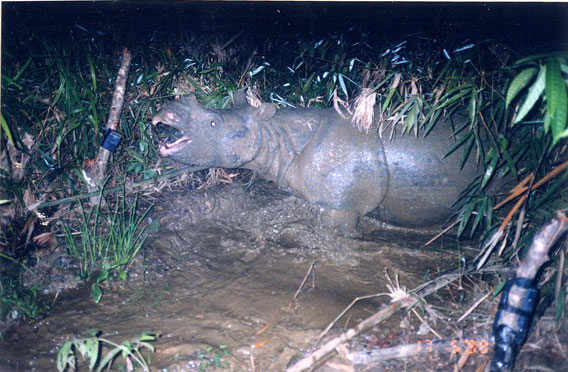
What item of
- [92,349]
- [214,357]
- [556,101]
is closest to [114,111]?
[92,349]

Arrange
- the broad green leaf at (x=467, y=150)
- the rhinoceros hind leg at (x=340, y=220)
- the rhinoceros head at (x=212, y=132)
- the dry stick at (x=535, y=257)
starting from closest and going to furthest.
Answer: the dry stick at (x=535, y=257) < the broad green leaf at (x=467, y=150) < the rhinoceros head at (x=212, y=132) < the rhinoceros hind leg at (x=340, y=220)

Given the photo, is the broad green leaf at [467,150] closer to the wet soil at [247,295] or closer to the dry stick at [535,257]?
the wet soil at [247,295]

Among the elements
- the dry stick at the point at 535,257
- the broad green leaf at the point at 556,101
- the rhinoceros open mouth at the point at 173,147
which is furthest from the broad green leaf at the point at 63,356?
the broad green leaf at the point at 556,101

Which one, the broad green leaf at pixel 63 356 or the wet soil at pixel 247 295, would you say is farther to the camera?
the wet soil at pixel 247 295

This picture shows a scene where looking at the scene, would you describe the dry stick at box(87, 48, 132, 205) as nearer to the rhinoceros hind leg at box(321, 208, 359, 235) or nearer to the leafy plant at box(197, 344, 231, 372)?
the leafy plant at box(197, 344, 231, 372)

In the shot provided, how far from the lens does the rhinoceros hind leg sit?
3.93 m

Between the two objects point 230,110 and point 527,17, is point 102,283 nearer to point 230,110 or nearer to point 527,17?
point 230,110

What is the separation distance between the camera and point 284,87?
5492 mm

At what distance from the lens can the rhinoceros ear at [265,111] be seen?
3.79m

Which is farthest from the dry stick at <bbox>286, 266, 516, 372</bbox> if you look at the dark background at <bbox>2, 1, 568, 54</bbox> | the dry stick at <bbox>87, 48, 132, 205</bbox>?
the dry stick at <bbox>87, 48, 132, 205</bbox>

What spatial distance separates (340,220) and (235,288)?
147 cm

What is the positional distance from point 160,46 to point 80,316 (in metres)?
3.47

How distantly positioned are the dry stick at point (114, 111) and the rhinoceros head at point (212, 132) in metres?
0.72

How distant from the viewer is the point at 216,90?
4.84 meters
